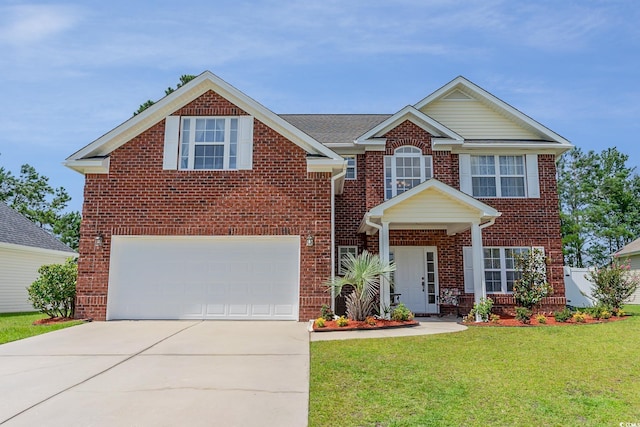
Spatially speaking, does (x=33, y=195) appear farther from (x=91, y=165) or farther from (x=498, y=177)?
(x=498, y=177)

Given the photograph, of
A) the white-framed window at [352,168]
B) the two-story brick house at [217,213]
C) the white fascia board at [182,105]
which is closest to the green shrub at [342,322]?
the two-story brick house at [217,213]

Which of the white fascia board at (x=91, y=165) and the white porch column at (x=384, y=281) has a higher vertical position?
the white fascia board at (x=91, y=165)

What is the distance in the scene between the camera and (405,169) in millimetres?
14961

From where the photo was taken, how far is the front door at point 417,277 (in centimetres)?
1448

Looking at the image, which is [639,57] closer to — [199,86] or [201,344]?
[199,86]

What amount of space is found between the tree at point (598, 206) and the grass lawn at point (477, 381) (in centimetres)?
3503

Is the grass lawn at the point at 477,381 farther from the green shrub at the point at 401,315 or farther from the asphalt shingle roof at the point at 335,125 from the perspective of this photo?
the asphalt shingle roof at the point at 335,125

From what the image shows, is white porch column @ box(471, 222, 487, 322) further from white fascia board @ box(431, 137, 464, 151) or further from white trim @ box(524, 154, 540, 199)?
white trim @ box(524, 154, 540, 199)

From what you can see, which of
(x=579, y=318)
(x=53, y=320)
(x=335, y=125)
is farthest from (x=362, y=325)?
(x=335, y=125)

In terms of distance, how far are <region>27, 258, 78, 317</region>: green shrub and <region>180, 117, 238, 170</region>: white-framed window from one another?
4466 millimetres

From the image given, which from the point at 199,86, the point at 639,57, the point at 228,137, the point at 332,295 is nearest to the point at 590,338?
the point at 332,295

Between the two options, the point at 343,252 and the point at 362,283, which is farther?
the point at 343,252

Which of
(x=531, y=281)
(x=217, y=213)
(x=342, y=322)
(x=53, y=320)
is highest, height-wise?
(x=217, y=213)

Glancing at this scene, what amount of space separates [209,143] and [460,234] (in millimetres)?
8879
